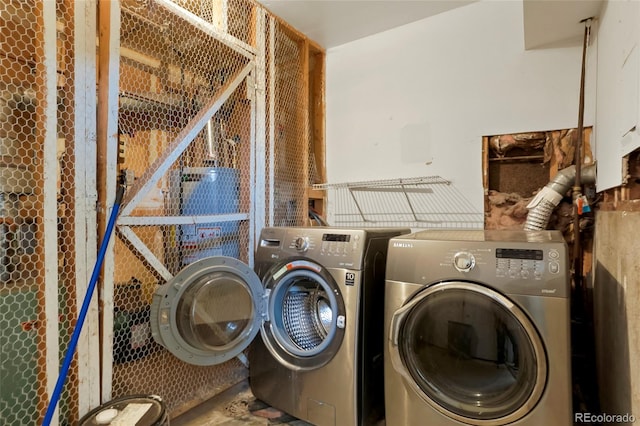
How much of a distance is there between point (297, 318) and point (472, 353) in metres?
0.89

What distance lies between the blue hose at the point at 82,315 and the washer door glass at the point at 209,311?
244mm

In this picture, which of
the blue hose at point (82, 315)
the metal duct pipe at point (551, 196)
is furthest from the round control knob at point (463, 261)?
the blue hose at point (82, 315)

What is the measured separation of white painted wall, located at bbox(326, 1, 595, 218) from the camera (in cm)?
201

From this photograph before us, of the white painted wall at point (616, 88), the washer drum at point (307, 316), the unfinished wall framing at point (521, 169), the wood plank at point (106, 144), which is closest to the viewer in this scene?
the white painted wall at point (616, 88)

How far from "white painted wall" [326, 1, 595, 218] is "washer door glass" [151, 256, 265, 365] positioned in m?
1.31

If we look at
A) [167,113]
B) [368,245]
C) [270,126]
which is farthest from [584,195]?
[167,113]

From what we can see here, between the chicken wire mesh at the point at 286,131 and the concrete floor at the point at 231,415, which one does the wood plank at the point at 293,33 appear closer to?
the chicken wire mesh at the point at 286,131

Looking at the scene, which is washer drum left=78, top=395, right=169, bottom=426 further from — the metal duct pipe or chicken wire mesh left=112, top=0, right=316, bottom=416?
the metal duct pipe

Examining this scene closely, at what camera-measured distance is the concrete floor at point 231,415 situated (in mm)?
1623

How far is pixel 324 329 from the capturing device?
1782 mm

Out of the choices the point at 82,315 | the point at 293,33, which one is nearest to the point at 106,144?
the point at 82,315

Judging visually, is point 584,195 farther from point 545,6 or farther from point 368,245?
point 368,245

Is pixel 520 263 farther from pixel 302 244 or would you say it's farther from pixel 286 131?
pixel 286 131

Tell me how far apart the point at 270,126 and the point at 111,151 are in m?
1.09
